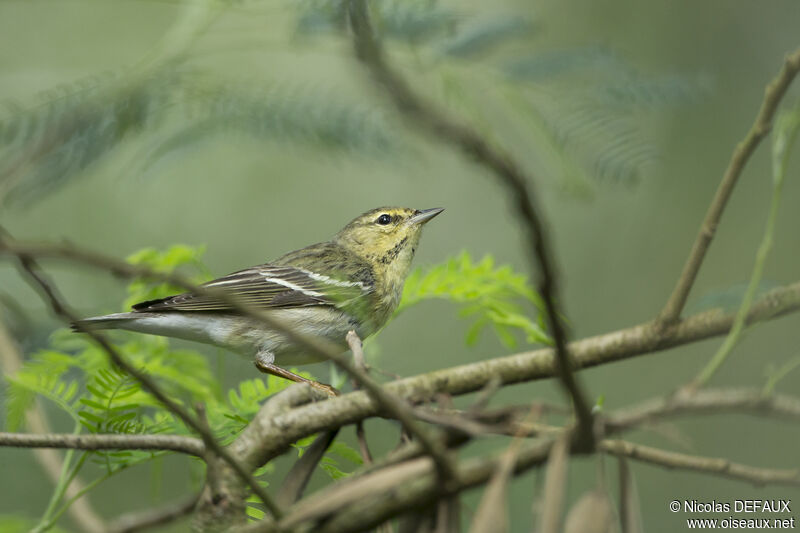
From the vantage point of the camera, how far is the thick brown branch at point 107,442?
4.98ft

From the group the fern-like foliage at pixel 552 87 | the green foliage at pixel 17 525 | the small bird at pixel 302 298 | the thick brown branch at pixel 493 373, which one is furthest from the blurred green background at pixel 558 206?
the thick brown branch at pixel 493 373

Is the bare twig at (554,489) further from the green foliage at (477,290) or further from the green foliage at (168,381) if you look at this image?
the green foliage at (477,290)

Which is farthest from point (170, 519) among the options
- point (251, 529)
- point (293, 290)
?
point (293, 290)

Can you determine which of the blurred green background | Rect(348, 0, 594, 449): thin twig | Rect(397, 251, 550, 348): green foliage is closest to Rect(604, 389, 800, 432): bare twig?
Rect(348, 0, 594, 449): thin twig

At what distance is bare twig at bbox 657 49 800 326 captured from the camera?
109cm

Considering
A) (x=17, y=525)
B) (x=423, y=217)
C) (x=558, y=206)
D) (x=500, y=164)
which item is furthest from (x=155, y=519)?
(x=558, y=206)

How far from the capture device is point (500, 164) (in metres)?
0.74

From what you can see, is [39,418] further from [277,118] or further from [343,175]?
[343,175]

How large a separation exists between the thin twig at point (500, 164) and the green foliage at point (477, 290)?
1.23 m

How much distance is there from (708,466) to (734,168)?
48cm

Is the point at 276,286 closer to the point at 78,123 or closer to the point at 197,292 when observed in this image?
the point at 78,123

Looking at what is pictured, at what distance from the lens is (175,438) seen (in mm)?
1527

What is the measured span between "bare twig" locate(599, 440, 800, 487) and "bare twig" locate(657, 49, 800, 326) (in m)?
0.38

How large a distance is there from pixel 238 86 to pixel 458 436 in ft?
7.12
